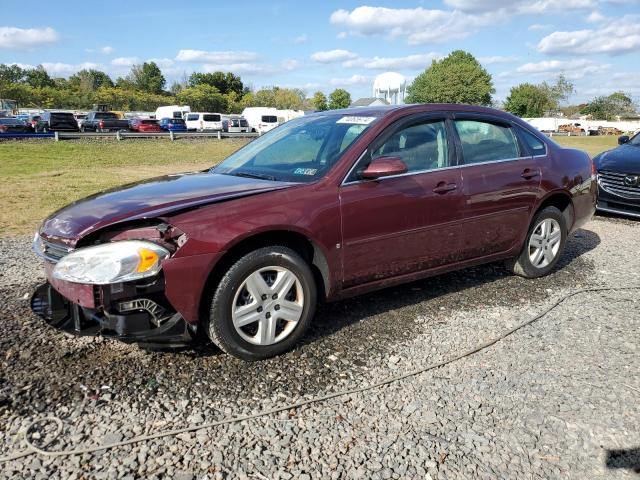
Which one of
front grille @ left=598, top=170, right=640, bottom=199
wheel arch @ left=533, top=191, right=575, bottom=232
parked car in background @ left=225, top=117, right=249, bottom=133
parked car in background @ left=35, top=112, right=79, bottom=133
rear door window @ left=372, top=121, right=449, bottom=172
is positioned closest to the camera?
rear door window @ left=372, top=121, right=449, bottom=172

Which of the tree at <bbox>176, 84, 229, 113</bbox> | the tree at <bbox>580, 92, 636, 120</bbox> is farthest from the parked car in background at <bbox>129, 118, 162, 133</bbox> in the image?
the tree at <bbox>580, 92, 636, 120</bbox>

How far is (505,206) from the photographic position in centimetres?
480

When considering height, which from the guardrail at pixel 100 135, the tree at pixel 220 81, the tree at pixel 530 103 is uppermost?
the tree at pixel 220 81

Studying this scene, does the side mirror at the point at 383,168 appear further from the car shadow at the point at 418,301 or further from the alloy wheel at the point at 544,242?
the alloy wheel at the point at 544,242

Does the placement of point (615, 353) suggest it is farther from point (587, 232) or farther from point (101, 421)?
point (587, 232)

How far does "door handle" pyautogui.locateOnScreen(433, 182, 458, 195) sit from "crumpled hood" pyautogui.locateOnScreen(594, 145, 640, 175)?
564cm

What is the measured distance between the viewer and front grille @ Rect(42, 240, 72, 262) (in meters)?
3.25

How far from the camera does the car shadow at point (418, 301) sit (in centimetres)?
398

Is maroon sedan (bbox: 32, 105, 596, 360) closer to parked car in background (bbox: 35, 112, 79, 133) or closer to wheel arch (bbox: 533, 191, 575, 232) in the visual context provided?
wheel arch (bbox: 533, 191, 575, 232)

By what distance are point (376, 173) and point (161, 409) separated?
2061 mm

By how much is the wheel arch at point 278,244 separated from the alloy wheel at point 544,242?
8.12 ft

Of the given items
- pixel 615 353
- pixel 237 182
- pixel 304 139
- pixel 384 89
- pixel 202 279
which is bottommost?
pixel 615 353

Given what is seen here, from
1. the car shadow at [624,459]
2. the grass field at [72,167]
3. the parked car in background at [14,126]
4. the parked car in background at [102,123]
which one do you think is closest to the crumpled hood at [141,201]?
the car shadow at [624,459]

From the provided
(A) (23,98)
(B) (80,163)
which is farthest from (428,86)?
(B) (80,163)
